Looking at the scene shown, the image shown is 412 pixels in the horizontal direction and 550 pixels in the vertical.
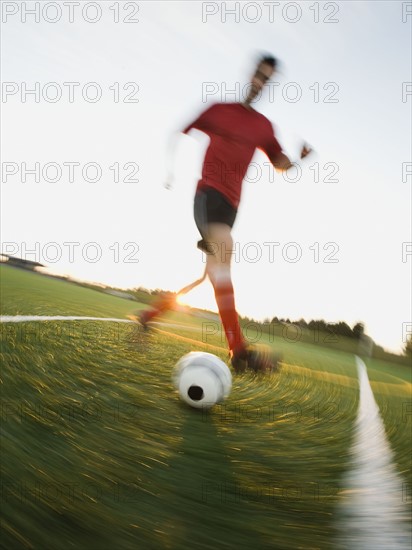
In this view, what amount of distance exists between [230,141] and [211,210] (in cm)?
65

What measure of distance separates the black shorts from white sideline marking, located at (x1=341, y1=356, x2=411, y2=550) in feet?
6.05

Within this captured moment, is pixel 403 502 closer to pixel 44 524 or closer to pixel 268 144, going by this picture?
pixel 44 524

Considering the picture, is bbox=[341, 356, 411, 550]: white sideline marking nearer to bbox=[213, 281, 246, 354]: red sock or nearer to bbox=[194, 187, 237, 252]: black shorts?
bbox=[213, 281, 246, 354]: red sock

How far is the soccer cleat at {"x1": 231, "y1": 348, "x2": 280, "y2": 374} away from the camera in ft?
10.3

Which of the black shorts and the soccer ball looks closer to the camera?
the soccer ball

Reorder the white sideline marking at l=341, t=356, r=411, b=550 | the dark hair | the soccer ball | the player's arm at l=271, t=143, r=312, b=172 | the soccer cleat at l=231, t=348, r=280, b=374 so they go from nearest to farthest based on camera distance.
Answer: the white sideline marking at l=341, t=356, r=411, b=550, the soccer ball, the soccer cleat at l=231, t=348, r=280, b=374, the dark hair, the player's arm at l=271, t=143, r=312, b=172

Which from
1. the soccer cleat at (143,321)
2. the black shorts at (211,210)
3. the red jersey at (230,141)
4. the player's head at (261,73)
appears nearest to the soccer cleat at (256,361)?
the black shorts at (211,210)

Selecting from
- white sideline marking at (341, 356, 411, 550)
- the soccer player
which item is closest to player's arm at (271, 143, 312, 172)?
the soccer player

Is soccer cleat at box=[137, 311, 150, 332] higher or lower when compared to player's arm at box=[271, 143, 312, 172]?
lower

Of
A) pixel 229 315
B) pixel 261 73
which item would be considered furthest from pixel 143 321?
pixel 261 73

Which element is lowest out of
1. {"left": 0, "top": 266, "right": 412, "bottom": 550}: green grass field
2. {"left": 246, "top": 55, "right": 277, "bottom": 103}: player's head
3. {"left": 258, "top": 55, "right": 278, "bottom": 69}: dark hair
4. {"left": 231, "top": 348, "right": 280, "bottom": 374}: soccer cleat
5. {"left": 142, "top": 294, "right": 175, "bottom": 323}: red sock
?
{"left": 0, "top": 266, "right": 412, "bottom": 550}: green grass field

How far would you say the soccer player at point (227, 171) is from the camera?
3441 mm

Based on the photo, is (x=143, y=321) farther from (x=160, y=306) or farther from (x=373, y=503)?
(x=373, y=503)

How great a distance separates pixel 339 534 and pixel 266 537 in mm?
247
